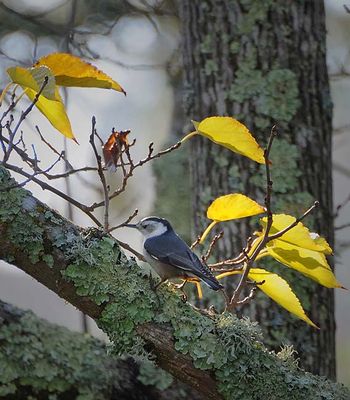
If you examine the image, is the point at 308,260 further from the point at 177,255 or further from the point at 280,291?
the point at 177,255

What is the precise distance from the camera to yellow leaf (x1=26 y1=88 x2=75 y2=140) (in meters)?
1.67

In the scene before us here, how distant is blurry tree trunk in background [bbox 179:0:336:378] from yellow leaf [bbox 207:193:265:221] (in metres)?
0.73

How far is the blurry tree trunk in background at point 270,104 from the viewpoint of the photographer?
244cm

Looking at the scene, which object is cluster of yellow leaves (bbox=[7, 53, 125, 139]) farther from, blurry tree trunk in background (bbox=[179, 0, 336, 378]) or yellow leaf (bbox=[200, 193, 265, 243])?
blurry tree trunk in background (bbox=[179, 0, 336, 378])

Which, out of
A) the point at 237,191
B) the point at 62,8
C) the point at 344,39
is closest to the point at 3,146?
the point at 237,191

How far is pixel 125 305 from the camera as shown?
1.65 metres

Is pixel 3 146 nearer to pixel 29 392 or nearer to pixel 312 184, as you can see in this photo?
pixel 29 392

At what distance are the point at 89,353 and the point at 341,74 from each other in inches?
67.6

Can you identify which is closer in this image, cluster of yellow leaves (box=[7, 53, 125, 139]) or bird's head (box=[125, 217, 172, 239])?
cluster of yellow leaves (box=[7, 53, 125, 139])

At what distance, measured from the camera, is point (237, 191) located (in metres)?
2.46

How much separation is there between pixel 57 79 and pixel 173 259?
0.52 m

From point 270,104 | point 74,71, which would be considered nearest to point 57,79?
point 74,71

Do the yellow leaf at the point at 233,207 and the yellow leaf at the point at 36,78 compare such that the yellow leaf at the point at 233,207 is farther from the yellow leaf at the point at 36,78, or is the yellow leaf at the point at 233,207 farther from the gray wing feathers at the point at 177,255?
the yellow leaf at the point at 36,78

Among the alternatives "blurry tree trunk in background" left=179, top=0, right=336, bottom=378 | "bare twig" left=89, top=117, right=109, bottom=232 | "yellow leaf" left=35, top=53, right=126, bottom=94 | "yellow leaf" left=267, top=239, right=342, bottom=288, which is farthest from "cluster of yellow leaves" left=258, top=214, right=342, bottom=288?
"blurry tree trunk in background" left=179, top=0, right=336, bottom=378
